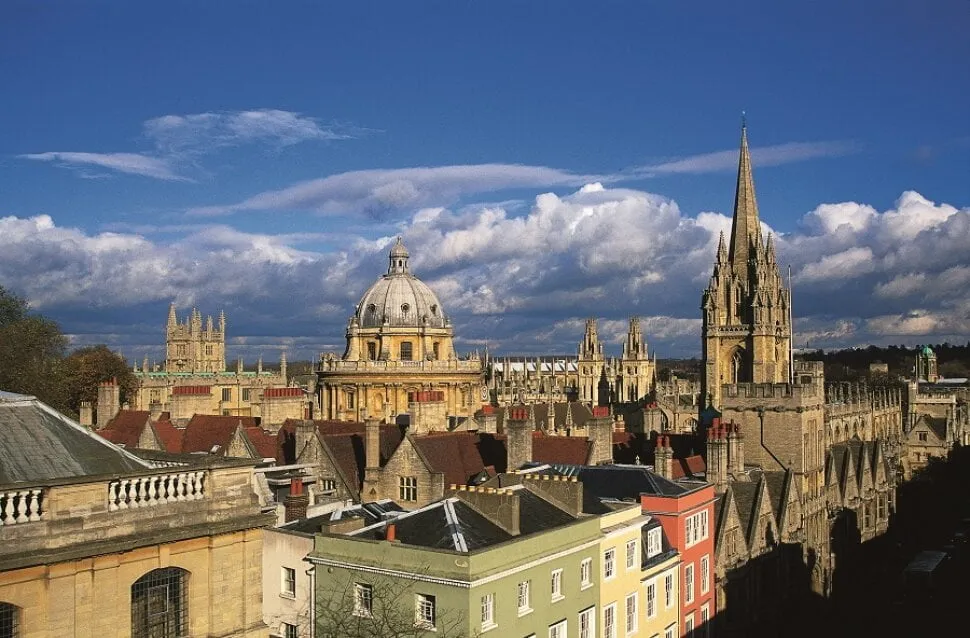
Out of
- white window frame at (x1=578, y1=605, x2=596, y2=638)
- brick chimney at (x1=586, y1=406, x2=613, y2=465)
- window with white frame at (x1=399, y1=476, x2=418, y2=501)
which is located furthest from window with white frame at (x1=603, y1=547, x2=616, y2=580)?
brick chimney at (x1=586, y1=406, x2=613, y2=465)

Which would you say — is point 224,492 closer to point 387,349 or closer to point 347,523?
point 347,523

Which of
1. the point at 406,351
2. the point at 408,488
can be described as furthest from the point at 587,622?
the point at 406,351

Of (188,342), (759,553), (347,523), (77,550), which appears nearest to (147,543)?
(77,550)

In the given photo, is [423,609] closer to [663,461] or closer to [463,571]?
[463,571]

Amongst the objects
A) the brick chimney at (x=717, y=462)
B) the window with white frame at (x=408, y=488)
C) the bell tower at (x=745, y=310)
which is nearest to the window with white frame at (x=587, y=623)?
the window with white frame at (x=408, y=488)

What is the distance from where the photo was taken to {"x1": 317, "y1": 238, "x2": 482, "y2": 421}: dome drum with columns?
66.6 m

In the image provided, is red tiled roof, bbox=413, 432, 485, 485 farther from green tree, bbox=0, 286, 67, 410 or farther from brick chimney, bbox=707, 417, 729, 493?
green tree, bbox=0, 286, 67, 410

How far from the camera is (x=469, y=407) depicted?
6956cm

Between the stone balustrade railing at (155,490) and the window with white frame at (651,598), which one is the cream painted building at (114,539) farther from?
the window with white frame at (651,598)

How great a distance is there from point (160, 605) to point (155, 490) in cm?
207

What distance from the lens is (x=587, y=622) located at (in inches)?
1137

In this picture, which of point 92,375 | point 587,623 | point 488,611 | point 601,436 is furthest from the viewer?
point 92,375

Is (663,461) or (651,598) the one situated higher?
(663,461)

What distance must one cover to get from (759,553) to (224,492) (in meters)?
30.1
